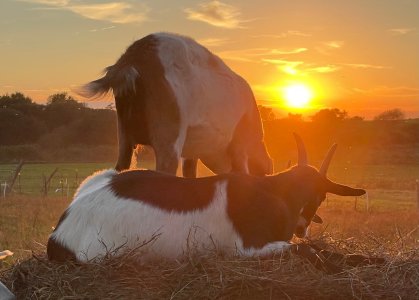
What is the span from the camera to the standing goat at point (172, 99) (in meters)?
7.02

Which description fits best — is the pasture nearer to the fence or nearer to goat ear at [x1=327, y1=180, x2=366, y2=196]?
goat ear at [x1=327, y1=180, x2=366, y2=196]

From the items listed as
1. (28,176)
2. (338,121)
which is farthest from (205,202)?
(338,121)

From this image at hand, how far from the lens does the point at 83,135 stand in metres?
64.0

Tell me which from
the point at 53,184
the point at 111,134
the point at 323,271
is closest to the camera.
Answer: the point at 323,271

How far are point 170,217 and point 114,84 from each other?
2475 mm

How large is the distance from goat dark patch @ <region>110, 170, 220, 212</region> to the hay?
436mm

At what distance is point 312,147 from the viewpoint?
5316 centimetres

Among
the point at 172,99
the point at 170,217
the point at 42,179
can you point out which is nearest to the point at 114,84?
the point at 172,99

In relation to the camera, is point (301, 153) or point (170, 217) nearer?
point (170, 217)

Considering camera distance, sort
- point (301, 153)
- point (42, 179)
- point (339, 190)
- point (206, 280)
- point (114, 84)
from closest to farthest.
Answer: point (206, 280) → point (339, 190) → point (301, 153) → point (114, 84) → point (42, 179)

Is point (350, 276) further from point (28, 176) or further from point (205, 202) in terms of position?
point (28, 176)

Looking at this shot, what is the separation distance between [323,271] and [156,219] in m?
1.32

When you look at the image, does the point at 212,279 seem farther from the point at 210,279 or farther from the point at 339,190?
the point at 339,190

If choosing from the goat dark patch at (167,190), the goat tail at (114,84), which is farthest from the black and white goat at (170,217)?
the goat tail at (114,84)
